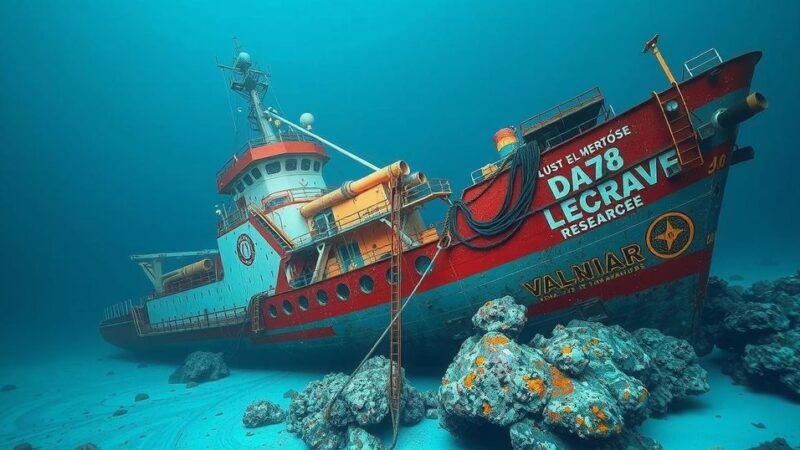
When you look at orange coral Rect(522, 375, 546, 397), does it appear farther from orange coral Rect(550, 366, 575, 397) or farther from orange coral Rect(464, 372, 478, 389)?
orange coral Rect(464, 372, 478, 389)

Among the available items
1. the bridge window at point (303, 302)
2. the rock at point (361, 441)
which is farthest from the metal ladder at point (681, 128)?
the bridge window at point (303, 302)

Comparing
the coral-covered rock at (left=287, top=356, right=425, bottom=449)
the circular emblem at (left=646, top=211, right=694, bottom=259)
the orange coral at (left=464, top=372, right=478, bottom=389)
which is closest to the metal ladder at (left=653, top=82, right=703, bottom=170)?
the circular emblem at (left=646, top=211, right=694, bottom=259)

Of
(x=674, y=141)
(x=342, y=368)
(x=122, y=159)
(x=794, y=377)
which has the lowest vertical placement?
(x=794, y=377)

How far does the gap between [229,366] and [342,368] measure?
863 cm

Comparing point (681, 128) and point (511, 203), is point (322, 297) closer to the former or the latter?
point (511, 203)

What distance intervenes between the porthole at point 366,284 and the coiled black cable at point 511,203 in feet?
11.2

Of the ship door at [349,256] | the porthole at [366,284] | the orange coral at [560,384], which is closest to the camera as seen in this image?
the orange coral at [560,384]

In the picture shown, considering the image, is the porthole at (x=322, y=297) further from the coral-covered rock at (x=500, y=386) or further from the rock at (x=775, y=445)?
the rock at (x=775, y=445)

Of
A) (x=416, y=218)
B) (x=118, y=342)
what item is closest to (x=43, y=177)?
(x=118, y=342)

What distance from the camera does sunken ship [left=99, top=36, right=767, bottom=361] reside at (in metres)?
6.71

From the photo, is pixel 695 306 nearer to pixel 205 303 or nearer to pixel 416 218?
pixel 416 218

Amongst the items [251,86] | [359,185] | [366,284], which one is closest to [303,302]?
[366,284]

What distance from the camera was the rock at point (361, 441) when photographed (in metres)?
6.87

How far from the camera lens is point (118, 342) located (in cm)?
2430
